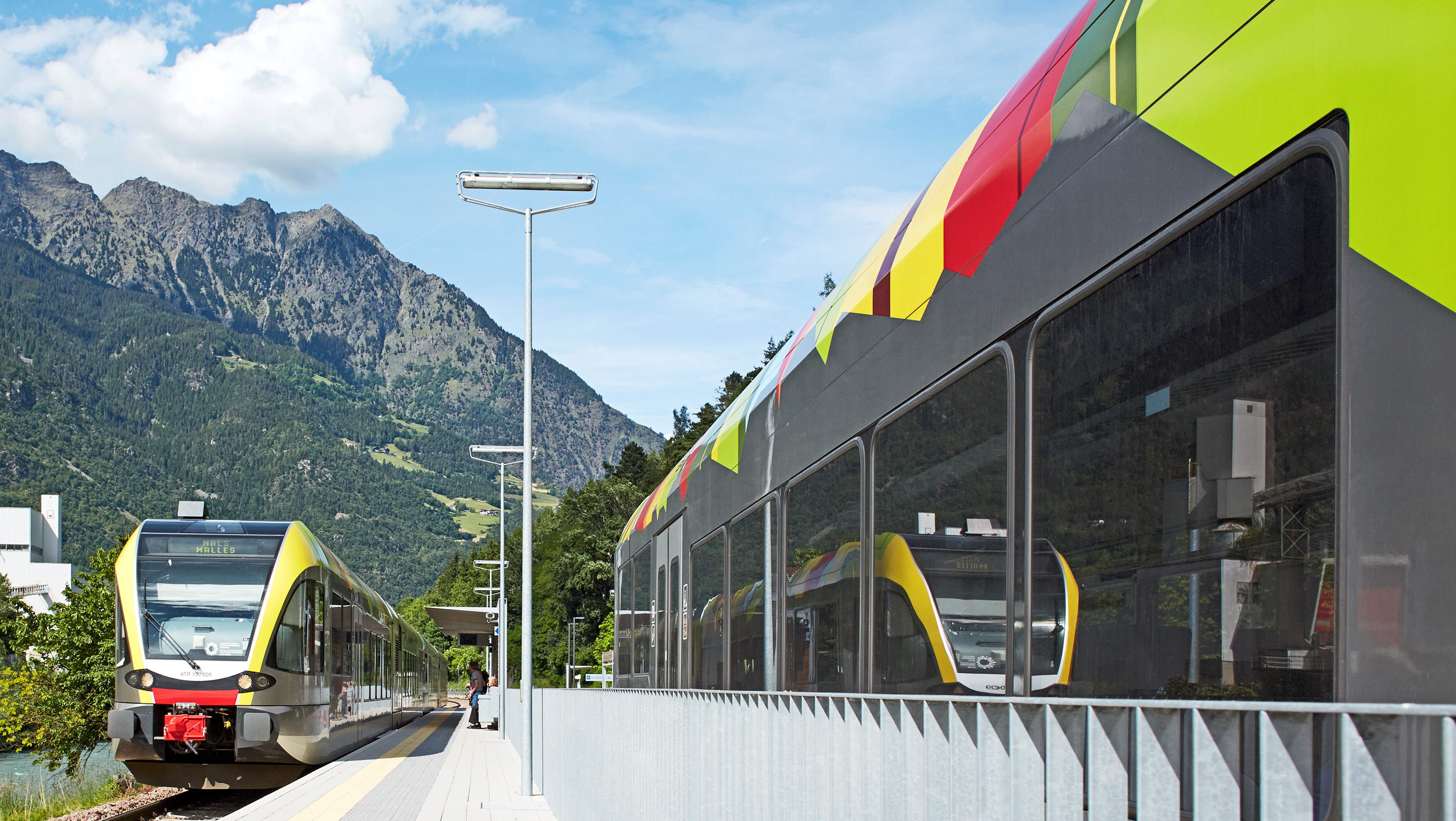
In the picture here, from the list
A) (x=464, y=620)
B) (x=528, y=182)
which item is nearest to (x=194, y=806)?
(x=528, y=182)

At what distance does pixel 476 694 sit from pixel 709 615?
36.8 m

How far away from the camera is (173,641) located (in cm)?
1684

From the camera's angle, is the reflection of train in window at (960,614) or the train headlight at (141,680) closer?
the reflection of train in window at (960,614)

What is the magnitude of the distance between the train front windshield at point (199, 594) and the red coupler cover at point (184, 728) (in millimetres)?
732

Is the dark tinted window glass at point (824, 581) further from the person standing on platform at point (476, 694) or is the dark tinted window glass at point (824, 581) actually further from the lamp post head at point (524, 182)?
the person standing on platform at point (476, 694)

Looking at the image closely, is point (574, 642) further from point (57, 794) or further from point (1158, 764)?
point (1158, 764)

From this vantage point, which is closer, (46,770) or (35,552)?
(46,770)

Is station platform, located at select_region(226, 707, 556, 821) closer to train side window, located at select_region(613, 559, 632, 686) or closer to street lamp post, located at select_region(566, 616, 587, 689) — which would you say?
train side window, located at select_region(613, 559, 632, 686)

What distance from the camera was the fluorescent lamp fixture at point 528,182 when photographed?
19.2m

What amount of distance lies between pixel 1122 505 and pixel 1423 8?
1355mm

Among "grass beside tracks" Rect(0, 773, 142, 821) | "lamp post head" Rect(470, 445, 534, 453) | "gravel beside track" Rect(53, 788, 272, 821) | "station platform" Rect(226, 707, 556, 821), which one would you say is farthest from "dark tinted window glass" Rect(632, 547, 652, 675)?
"lamp post head" Rect(470, 445, 534, 453)

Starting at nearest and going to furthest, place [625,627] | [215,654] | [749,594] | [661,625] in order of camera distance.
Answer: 1. [749,594]
2. [661,625]
3. [215,654]
4. [625,627]

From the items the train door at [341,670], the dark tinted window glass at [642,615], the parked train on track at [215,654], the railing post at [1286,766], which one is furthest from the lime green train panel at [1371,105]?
the train door at [341,670]

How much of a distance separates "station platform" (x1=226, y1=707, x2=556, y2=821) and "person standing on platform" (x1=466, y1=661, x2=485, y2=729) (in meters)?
11.8
